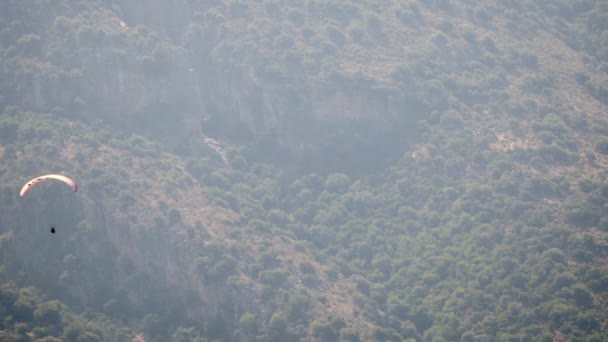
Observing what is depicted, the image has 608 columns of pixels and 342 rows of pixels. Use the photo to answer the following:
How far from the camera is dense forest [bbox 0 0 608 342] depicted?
71.2 meters

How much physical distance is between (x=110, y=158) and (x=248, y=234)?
1771 cm

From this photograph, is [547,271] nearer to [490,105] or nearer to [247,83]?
[490,105]

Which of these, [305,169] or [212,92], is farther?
[212,92]

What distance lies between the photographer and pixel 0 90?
8281 cm

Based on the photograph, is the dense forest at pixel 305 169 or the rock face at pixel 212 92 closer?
the dense forest at pixel 305 169

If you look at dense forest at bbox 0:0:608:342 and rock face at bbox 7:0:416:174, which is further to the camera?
rock face at bbox 7:0:416:174

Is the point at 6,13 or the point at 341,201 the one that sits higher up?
the point at 6,13

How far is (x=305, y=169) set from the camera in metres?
93.1

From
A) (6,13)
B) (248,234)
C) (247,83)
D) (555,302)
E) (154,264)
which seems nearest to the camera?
(555,302)

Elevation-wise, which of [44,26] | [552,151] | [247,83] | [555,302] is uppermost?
[44,26]

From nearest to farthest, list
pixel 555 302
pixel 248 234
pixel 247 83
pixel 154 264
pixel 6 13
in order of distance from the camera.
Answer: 1. pixel 555 302
2. pixel 154 264
3. pixel 248 234
4. pixel 6 13
5. pixel 247 83

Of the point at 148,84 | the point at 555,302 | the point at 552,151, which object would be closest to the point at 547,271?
the point at 555,302

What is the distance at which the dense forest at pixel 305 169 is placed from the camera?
7125 cm

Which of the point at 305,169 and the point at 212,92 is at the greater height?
→ the point at 212,92
